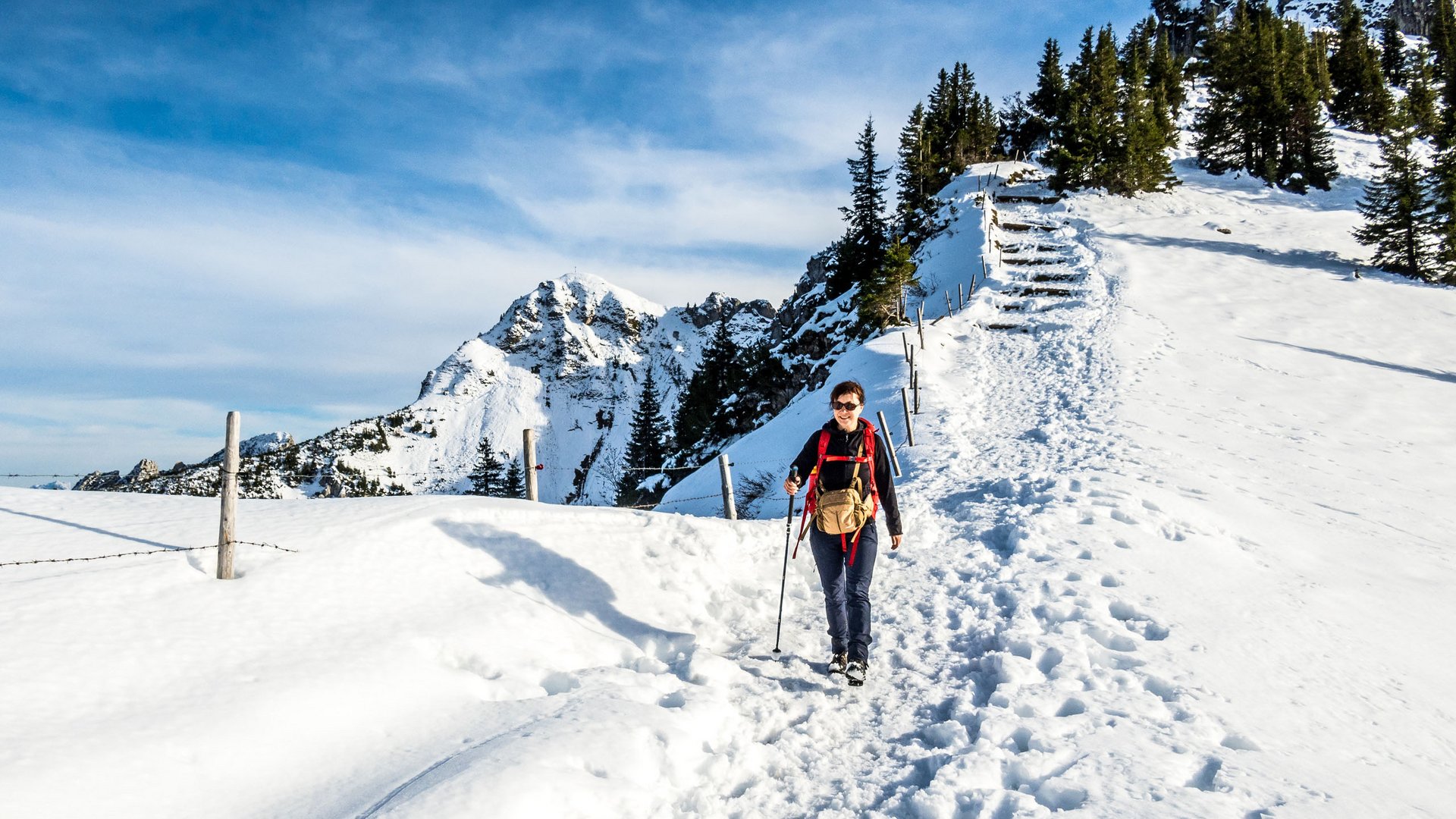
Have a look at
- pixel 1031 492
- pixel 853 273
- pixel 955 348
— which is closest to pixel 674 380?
pixel 853 273

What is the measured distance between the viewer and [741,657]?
598 centimetres

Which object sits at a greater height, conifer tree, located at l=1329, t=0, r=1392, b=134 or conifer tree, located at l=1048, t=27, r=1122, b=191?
conifer tree, located at l=1329, t=0, r=1392, b=134

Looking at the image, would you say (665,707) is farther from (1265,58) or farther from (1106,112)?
(1265,58)

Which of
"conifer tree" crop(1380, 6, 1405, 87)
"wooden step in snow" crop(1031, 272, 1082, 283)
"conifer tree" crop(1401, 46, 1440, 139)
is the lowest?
"wooden step in snow" crop(1031, 272, 1082, 283)

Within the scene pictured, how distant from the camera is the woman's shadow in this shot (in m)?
6.39

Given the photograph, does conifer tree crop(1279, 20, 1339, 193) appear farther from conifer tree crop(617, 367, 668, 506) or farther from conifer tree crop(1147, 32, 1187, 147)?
conifer tree crop(617, 367, 668, 506)

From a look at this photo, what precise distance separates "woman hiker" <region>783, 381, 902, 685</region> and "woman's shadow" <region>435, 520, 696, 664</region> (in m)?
1.67

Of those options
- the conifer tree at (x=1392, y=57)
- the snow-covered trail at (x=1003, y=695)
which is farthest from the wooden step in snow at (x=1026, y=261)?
the conifer tree at (x=1392, y=57)

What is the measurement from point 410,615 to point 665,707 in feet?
8.28

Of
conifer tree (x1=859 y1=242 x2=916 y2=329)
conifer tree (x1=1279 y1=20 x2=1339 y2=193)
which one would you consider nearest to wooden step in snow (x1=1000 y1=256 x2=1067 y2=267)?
conifer tree (x1=859 y1=242 x2=916 y2=329)

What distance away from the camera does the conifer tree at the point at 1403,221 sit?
1041 inches

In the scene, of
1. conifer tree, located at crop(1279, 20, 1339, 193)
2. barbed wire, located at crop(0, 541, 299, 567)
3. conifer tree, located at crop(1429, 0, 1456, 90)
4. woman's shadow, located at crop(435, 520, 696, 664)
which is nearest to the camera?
barbed wire, located at crop(0, 541, 299, 567)

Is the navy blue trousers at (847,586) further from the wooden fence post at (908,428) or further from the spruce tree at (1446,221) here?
the spruce tree at (1446,221)

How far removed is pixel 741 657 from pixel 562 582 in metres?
2.17
